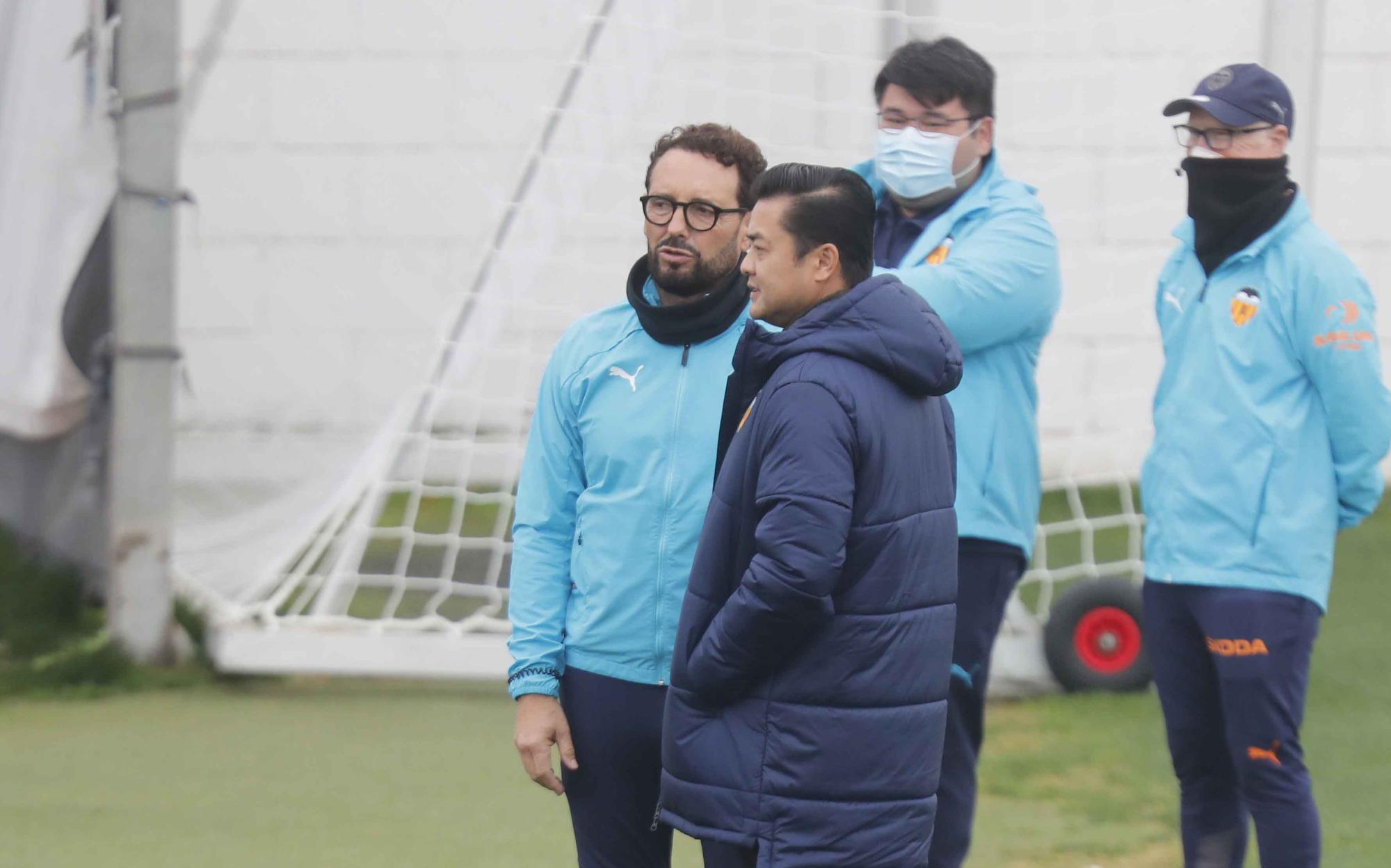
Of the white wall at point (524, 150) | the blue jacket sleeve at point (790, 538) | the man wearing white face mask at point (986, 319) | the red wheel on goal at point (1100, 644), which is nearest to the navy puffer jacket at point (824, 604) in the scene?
the blue jacket sleeve at point (790, 538)

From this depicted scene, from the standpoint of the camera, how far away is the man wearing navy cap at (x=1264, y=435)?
2.87 m

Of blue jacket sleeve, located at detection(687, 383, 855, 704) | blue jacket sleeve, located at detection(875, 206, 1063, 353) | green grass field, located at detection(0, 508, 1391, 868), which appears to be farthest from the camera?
green grass field, located at detection(0, 508, 1391, 868)

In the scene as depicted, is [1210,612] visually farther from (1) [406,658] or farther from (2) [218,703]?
(2) [218,703]

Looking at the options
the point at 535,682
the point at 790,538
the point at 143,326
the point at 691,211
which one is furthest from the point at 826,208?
the point at 143,326

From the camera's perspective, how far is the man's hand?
237 cm

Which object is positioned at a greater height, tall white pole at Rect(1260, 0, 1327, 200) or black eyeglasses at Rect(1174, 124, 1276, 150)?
tall white pole at Rect(1260, 0, 1327, 200)

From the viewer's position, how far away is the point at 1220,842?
3.10 m

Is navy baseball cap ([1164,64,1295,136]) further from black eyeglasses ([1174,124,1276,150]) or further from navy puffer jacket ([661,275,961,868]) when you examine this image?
navy puffer jacket ([661,275,961,868])

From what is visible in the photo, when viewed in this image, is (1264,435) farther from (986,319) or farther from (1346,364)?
(986,319)

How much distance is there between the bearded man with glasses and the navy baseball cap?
0.94 meters

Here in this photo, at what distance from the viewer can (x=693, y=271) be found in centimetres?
238

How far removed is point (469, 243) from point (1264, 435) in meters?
4.97

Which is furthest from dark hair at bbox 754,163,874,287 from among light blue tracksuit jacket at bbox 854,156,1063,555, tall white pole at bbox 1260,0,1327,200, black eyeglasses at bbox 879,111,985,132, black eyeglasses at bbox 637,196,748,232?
tall white pole at bbox 1260,0,1327,200

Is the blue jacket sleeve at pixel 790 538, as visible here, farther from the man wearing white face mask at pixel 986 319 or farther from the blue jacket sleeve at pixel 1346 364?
the blue jacket sleeve at pixel 1346 364
